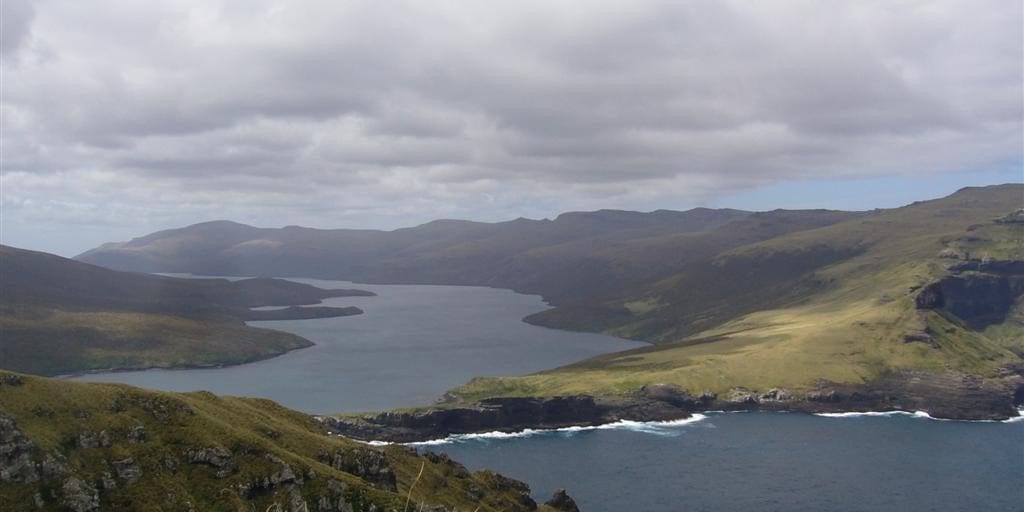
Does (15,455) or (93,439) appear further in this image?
(93,439)

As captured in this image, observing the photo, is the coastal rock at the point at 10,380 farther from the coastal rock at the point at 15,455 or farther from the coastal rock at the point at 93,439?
the coastal rock at the point at 93,439

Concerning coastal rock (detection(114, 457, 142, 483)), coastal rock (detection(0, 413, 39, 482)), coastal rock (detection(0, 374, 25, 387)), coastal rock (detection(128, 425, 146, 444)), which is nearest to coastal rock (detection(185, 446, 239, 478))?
coastal rock (detection(114, 457, 142, 483))

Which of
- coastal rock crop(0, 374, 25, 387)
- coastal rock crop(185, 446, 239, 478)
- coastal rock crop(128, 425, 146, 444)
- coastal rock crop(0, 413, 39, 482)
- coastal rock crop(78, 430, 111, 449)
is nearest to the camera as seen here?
coastal rock crop(0, 413, 39, 482)

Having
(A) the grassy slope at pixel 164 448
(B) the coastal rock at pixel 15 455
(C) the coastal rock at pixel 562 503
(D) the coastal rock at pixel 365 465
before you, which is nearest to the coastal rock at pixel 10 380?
(A) the grassy slope at pixel 164 448

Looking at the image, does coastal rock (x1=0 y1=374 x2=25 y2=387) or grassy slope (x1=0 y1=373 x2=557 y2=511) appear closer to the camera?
grassy slope (x1=0 y1=373 x2=557 y2=511)

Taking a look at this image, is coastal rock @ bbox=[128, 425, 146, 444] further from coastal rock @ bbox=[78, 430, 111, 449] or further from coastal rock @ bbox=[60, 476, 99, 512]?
coastal rock @ bbox=[60, 476, 99, 512]

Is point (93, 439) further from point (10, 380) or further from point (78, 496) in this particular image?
point (10, 380)

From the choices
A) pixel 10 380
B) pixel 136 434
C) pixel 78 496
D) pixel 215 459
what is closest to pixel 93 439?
pixel 136 434

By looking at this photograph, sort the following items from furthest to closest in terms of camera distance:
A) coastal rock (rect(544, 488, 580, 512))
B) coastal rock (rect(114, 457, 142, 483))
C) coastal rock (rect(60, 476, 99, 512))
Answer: coastal rock (rect(544, 488, 580, 512)) → coastal rock (rect(114, 457, 142, 483)) → coastal rock (rect(60, 476, 99, 512))

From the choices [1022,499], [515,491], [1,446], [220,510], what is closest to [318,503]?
[220,510]
